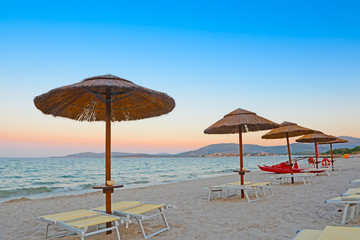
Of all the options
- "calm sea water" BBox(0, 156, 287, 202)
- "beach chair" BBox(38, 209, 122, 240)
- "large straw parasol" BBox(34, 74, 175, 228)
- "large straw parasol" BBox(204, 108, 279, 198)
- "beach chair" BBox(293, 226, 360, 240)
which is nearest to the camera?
"beach chair" BBox(293, 226, 360, 240)

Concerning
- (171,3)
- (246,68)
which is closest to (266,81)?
(246,68)

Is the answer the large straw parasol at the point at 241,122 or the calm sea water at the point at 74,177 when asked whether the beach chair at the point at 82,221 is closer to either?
the large straw parasol at the point at 241,122

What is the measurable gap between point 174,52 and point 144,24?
Result: 280cm

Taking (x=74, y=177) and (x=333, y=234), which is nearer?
(x=333, y=234)

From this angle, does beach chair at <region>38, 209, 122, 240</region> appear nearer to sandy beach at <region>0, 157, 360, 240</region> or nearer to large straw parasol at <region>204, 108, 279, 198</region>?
sandy beach at <region>0, 157, 360, 240</region>

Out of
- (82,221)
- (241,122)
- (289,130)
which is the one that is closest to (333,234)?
(82,221)

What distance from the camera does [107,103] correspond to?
355 centimetres

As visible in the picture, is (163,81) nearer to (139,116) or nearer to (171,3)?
(171,3)

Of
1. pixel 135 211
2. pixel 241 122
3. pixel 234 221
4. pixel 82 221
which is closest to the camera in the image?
pixel 82 221

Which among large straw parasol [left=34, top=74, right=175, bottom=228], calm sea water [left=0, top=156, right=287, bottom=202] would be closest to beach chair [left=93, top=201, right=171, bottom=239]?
large straw parasol [left=34, top=74, right=175, bottom=228]

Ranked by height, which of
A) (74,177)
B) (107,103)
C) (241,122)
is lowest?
(74,177)

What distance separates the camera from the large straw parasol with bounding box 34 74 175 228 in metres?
3.29

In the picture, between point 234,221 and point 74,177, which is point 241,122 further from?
point 74,177

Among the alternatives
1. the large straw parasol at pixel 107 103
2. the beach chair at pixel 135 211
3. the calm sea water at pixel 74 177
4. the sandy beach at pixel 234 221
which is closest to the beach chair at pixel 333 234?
the sandy beach at pixel 234 221
